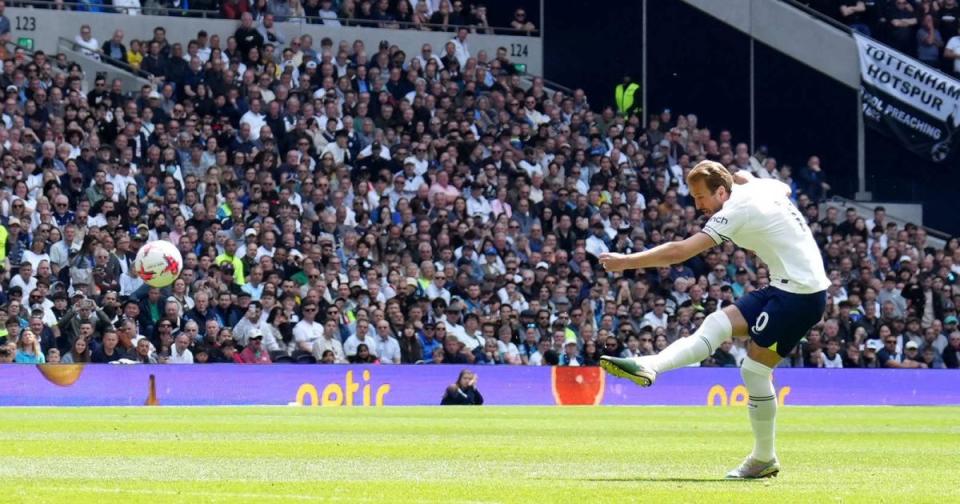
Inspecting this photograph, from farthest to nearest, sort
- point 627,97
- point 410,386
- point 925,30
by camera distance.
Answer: point 627,97 → point 925,30 → point 410,386

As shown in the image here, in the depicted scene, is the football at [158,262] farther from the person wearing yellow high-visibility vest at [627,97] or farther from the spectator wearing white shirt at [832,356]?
the person wearing yellow high-visibility vest at [627,97]

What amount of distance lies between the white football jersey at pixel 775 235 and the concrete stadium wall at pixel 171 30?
2352 cm

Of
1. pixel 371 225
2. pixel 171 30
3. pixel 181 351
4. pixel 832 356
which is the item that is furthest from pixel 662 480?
pixel 171 30

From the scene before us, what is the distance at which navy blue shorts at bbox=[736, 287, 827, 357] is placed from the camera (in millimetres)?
10141

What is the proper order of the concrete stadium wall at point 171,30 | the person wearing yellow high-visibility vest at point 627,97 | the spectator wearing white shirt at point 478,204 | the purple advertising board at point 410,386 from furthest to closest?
the person wearing yellow high-visibility vest at point 627,97, the concrete stadium wall at point 171,30, the spectator wearing white shirt at point 478,204, the purple advertising board at point 410,386

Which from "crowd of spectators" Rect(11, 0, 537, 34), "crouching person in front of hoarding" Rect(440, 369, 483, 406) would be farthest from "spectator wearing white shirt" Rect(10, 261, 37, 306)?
"crowd of spectators" Rect(11, 0, 537, 34)

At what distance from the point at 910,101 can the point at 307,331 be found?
1654cm

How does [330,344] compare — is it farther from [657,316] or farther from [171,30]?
[171,30]

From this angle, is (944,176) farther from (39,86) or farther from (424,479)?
(424,479)

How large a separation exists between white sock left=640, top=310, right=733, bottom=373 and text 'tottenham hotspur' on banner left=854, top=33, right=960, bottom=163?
26410 millimetres

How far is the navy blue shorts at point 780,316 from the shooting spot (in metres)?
10.1

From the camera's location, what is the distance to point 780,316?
10.1m

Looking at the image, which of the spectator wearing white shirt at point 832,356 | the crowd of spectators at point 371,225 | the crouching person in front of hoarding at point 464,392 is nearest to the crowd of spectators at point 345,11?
the crowd of spectators at point 371,225

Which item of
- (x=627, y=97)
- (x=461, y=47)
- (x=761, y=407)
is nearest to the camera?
(x=761, y=407)
